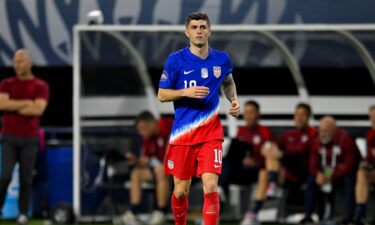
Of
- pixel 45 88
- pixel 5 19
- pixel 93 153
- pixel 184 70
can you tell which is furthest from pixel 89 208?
pixel 184 70

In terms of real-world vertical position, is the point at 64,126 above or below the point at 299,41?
below

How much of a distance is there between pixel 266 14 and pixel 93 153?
2.62m

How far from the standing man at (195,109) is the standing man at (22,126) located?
3634 mm

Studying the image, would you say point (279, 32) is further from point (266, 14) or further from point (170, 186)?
point (170, 186)

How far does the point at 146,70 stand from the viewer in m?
16.0

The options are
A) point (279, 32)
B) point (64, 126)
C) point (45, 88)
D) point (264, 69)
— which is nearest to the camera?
point (45, 88)

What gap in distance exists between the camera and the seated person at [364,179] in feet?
47.1

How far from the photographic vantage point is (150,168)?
14883 millimetres

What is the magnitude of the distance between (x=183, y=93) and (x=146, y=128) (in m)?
4.63

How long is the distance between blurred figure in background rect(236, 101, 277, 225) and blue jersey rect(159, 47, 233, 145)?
407cm

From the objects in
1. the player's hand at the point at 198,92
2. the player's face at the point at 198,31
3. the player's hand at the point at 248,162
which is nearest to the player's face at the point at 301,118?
the player's hand at the point at 248,162

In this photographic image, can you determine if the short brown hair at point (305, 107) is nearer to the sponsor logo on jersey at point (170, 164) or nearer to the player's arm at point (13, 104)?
the player's arm at point (13, 104)

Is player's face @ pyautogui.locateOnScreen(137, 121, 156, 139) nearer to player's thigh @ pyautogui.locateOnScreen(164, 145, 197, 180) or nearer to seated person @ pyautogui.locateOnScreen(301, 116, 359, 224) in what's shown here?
seated person @ pyautogui.locateOnScreen(301, 116, 359, 224)

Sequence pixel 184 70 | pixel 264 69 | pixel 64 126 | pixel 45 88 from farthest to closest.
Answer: pixel 64 126 → pixel 264 69 → pixel 45 88 → pixel 184 70
